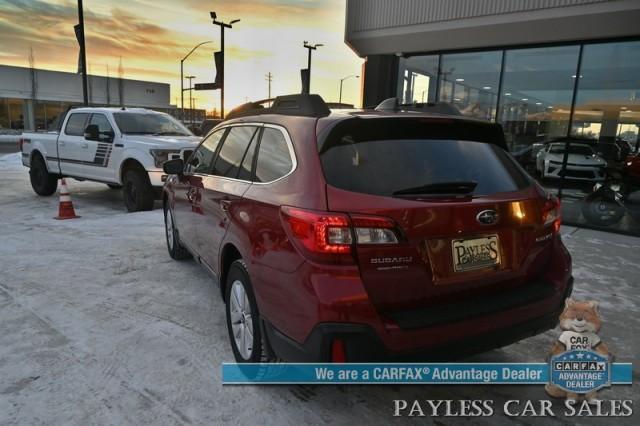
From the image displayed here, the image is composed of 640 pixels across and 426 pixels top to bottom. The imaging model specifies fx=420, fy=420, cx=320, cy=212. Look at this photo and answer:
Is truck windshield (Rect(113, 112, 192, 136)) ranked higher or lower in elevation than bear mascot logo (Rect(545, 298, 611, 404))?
higher

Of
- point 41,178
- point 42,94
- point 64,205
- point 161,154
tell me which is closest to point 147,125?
point 161,154

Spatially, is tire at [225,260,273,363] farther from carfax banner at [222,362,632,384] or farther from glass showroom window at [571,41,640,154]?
glass showroom window at [571,41,640,154]

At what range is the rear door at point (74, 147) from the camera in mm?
8930

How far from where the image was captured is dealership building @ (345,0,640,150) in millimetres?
7883

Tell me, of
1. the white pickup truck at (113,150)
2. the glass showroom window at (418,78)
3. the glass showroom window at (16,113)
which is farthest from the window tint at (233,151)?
the glass showroom window at (16,113)

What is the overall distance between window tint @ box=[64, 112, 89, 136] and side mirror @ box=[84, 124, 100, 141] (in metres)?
0.81

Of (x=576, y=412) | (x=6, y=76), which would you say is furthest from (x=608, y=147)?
(x=6, y=76)

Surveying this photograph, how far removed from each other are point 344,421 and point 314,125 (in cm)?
166

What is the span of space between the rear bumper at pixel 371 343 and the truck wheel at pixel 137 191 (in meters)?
6.38

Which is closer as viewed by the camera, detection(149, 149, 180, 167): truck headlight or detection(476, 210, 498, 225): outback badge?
detection(476, 210, 498, 225): outback badge

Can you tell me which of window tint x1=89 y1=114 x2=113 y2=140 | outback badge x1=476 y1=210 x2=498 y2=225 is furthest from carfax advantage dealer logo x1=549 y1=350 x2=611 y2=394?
window tint x1=89 y1=114 x2=113 y2=140

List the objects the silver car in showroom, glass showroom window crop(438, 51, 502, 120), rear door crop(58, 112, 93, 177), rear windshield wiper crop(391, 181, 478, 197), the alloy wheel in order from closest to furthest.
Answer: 1. rear windshield wiper crop(391, 181, 478, 197)
2. the alloy wheel
3. the silver car in showroom
4. rear door crop(58, 112, 93, 177)
5. glass showroom window crop(438, 51, 502, 120)

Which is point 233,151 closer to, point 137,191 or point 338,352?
point 338,352

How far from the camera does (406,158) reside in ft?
7.35
